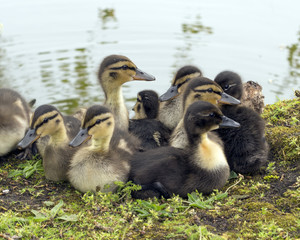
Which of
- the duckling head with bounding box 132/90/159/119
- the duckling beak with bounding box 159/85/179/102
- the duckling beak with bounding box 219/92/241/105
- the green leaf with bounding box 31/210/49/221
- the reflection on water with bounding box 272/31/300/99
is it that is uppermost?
the duckling beak with bounding box 219/92/241/105

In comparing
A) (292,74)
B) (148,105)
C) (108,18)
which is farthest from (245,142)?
(108,18)

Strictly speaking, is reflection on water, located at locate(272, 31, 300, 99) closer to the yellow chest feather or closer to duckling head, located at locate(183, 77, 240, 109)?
duckling head, located at locate(183, 77, 240, 109)

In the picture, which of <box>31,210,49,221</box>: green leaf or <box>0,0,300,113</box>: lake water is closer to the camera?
<box>31,210,49,221</box>: green leaf

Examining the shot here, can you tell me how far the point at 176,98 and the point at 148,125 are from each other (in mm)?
583

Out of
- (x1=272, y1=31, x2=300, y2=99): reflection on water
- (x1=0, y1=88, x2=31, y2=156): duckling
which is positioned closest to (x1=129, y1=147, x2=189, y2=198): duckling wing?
(x1=0, y1=88, x2=31, y2=156): duckling

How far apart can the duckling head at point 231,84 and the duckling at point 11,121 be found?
237 cm

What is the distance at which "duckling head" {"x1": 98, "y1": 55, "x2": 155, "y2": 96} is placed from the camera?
5.89 meters

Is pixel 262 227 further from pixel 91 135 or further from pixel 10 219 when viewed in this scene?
pixel 10 219

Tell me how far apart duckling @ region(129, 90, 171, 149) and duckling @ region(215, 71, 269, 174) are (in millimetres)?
657

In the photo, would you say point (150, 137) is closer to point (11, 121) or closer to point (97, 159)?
point (97, 159)

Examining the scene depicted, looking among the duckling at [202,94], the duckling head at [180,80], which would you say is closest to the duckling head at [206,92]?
the duckling at [202,94]

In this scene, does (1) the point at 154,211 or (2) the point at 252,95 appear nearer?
(1) the point at 154,211

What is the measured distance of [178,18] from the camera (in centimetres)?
1246

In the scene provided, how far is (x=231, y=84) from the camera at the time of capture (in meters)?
5.69
